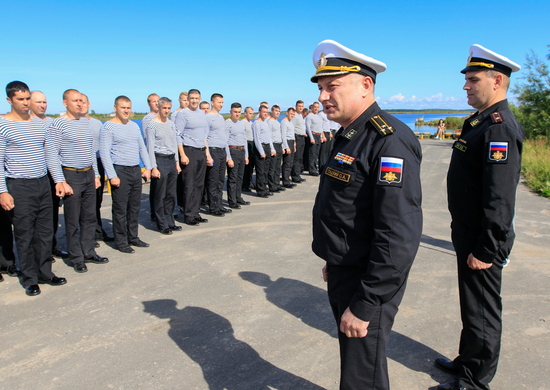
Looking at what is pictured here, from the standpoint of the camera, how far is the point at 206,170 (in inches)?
306

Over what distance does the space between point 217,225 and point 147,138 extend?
6.21 feet

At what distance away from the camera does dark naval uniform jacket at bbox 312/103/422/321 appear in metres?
1.72

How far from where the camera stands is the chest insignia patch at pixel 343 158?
1859mm

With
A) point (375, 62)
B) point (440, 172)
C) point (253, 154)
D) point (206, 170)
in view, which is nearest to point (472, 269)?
point (375, 62)

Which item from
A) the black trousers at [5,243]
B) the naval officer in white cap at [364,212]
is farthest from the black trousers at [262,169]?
the naval officer in white cap at [364,212]

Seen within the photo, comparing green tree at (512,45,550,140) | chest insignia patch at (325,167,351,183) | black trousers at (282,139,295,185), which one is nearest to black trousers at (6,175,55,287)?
chest insignia patch at (325,167,351,183)

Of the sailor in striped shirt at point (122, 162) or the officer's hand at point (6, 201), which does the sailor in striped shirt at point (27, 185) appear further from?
the sailor in striped shirt at point (122, 162)

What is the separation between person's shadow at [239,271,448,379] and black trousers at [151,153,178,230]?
234 centimetres

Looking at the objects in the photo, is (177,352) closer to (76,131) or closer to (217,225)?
(76,131)

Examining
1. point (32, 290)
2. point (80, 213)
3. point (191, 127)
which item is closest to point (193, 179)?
point (191, 127)

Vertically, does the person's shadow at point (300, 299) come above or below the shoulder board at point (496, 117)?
below

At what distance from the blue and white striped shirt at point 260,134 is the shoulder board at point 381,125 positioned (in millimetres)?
7497

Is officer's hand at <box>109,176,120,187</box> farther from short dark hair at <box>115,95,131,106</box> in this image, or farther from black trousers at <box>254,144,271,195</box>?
black trousers at <box>254,144,271,195</box>

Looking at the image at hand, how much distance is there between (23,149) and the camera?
4.34 metres
